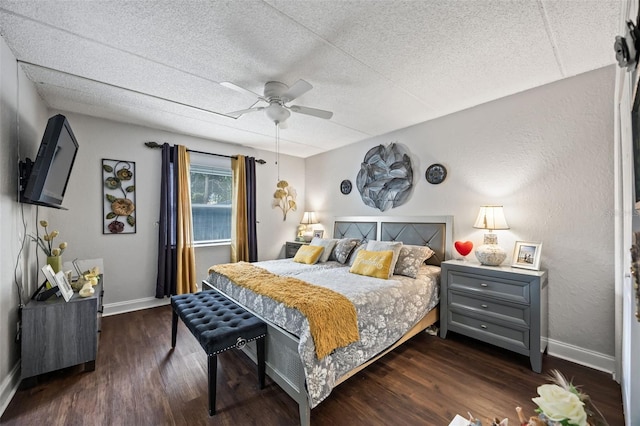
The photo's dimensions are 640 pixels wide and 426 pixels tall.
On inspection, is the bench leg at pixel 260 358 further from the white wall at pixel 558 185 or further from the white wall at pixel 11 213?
the white wall at pixel 558 185

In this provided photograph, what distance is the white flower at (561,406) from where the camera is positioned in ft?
2.06

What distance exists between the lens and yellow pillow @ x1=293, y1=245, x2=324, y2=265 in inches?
144

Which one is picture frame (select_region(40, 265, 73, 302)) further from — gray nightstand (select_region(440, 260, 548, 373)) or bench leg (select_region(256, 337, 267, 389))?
gray nightstand (select_region(440, 260, 548, 373))

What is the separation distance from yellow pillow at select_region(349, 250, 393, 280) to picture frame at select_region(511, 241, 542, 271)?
1.22 metres

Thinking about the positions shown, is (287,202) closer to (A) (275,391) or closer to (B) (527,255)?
(A) (275,391)

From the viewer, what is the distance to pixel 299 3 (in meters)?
1.61

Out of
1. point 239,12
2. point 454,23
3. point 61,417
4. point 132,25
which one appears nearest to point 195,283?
point 61,417

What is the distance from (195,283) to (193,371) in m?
2.01

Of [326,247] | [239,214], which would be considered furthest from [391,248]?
[239,214]

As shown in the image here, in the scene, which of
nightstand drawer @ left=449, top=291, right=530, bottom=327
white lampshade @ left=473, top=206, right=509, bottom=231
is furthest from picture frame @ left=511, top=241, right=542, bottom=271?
nightstand drawer @ left=449, top=291, right=530, bottom=327

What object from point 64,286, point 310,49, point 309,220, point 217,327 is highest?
point 310,49

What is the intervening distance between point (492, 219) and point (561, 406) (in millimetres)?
2503

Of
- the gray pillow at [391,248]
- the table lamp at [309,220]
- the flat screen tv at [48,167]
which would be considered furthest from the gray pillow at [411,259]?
the flat screen tv at [48,167]

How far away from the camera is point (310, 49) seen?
203 cm
